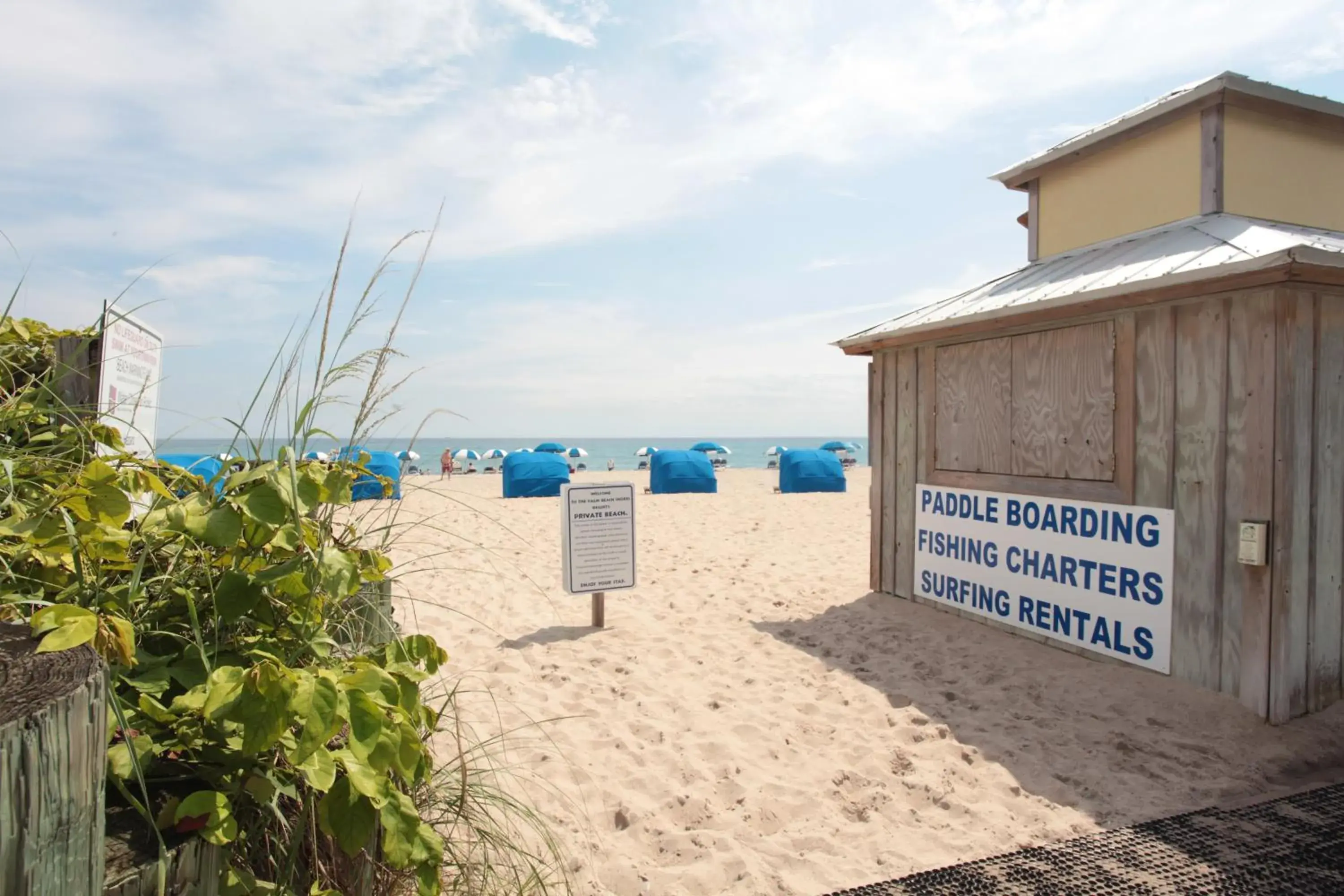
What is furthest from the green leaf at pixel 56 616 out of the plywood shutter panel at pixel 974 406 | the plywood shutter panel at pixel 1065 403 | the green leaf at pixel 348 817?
the plywood shutter panel at pixel 974 406

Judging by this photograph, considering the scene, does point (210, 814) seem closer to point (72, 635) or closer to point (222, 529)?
point (72, 635)

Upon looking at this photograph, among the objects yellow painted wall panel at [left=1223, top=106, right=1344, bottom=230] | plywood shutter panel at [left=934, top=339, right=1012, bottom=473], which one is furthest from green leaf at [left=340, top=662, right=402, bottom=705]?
yellow painted wall panel at [left=1223, top=106, right=1344, bottom=230]

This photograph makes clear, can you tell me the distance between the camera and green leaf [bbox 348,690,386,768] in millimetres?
1470

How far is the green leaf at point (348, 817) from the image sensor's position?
1520 millimetres

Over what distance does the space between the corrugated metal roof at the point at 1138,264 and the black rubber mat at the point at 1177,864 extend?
2499 millimetres

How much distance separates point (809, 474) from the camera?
63.9 ft

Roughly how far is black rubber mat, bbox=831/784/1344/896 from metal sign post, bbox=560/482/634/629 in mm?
3605

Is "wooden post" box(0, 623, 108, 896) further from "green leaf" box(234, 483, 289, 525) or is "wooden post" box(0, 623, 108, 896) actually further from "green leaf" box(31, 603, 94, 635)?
"green leaf" box(234, 483, 289, 525)

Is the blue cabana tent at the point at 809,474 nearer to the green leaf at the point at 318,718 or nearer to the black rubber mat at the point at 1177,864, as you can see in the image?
the black rubber mat at the point at 1177,864

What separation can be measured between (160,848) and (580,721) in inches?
119

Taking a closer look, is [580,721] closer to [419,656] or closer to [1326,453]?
[419,656]

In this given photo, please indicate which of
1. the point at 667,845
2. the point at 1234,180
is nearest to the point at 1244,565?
the point at 1234,180

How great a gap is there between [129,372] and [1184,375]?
17.7 feet

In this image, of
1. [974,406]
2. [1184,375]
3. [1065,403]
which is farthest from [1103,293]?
[974,406]
